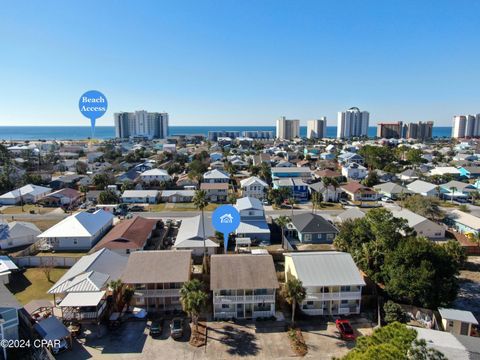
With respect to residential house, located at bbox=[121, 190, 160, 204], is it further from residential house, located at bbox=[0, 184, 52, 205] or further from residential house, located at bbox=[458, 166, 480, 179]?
residential house, located at bbox=[458, 166, 480, 179]

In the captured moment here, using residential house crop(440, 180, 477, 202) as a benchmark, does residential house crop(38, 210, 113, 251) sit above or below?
below

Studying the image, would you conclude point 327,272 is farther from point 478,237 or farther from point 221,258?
point 478,237

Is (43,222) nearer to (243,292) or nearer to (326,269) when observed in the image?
(243,292)

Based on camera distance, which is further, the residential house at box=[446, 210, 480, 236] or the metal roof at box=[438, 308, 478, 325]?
the residential house at box=[446, 210, 480, 236]

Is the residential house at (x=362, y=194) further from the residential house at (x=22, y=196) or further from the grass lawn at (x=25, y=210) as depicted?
the residential house at (x=22, y=196)

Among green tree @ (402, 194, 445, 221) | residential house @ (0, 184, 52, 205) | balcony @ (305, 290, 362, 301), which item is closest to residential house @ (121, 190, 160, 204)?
residential house @ (0, 184, 52, 205)

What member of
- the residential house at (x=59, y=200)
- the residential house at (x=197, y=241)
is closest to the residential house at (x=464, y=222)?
the residential house at (x=197, y=241)
